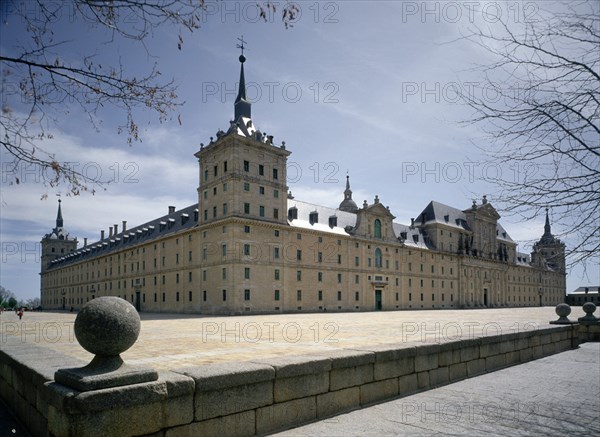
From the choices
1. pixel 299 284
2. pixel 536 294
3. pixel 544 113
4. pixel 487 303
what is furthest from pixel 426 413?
pixel 536 294

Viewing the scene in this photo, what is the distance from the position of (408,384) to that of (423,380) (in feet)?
1.87

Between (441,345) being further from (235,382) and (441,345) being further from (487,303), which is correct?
(487,303)

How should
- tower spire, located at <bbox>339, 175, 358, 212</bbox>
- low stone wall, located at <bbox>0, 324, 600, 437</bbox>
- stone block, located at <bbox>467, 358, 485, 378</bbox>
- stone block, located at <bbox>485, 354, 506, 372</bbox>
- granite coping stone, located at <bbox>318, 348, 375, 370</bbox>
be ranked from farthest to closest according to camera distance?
1. tower spire, located at <bbox>339, 175, 358, 212</bbox>
2. stone block, located at <bbox>485, 354, 506, 372</bbox>
3. stone block, located at <bbox>467, 358, 485, 378</bbox>
4. granite coping stone, located at <bbox>318, 348, 375, 370</bbox>
5. low stone wall, located at <bbox>0, 324, 600, 437</bbox>

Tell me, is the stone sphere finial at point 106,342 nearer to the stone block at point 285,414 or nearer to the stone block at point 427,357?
the stone block at point 285,414

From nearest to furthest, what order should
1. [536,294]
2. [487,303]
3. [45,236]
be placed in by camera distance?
[487,303]
[536,294]
[45,236]

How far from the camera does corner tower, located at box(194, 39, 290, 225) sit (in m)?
46.4

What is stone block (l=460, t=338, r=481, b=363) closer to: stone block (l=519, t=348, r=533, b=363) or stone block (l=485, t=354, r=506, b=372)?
stone block (l=485, t=354, r=506, b=372)

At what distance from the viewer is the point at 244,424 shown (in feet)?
18.9

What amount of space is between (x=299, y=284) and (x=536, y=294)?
82.8 m

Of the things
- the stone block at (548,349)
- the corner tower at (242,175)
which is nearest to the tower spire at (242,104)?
the corner tower at (242,175)

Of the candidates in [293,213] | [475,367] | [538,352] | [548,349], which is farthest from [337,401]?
Result: [293,213]

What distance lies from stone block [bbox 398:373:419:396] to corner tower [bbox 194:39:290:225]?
37.7 m

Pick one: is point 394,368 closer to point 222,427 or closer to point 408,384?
point 408,384

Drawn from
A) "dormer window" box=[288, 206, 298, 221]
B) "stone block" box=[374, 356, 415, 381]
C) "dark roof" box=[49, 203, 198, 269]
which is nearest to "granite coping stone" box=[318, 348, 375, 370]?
"stone block" box=[374, 356, 415, 381]
